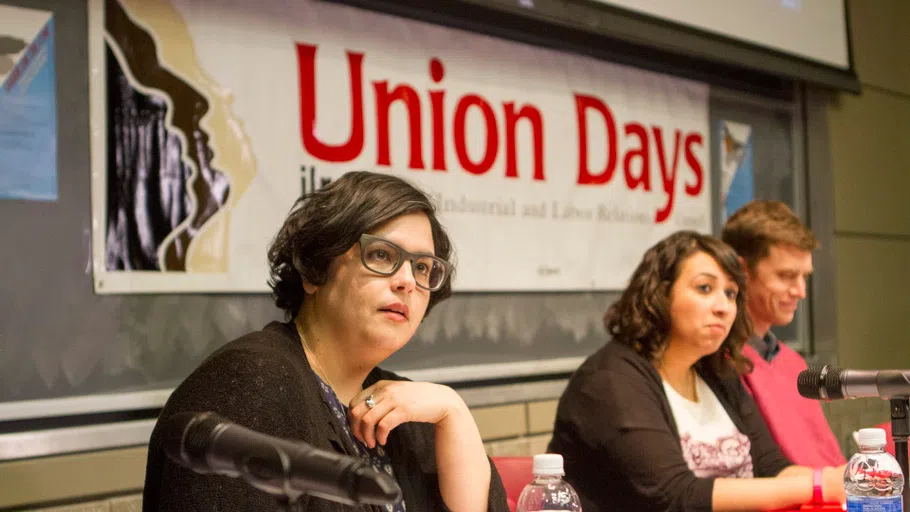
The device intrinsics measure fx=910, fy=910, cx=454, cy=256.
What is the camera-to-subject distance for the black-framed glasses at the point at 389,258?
5.37 feet

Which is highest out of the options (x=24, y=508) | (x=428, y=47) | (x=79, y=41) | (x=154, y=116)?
(x=428, y=47)

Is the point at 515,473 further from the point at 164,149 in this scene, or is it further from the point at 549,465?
the point at 164,149

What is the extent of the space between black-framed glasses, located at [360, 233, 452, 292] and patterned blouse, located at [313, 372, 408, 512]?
23cm

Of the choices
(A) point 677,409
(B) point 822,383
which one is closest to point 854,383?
(B) point 822,383

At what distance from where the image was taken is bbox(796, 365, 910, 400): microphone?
1670 millimetres

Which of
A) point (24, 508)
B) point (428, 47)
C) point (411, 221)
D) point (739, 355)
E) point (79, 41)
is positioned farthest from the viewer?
point (428, 47)

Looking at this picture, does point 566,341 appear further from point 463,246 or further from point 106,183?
point 106,183

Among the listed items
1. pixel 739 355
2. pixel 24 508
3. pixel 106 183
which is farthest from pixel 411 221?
pixel 739 355

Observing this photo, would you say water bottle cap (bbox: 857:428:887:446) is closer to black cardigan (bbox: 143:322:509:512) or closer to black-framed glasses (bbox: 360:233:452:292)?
black-framed glasses (bbox: 360:233:452:292)

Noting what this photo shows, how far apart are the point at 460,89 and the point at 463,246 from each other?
0.55 meters

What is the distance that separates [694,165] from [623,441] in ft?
7.00

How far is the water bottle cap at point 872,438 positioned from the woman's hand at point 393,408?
2.85 feet

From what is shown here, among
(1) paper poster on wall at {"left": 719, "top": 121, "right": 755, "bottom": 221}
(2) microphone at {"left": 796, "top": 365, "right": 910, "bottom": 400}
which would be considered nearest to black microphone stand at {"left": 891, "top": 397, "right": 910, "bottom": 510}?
(2) microphone at {"left": 796, "top": 365, "right": 910, "bottom": 400}

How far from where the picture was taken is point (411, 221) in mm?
1701
